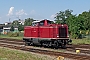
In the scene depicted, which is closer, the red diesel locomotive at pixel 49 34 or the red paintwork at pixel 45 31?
the red diesel locomotive at pixel 49 34

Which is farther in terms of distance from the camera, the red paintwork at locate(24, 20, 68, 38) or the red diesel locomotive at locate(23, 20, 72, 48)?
the red paintwork at locate(24, 20, 68, 38)

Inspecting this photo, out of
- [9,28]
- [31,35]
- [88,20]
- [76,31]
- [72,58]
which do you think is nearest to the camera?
[72,58]

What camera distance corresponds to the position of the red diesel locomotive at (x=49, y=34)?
90.2 ft

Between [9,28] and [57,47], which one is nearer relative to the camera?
[57,47]

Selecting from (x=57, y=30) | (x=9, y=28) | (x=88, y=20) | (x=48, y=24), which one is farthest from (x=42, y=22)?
(x=9, y=28)

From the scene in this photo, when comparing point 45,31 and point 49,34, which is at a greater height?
point 45,31

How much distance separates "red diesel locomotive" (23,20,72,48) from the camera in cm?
2748

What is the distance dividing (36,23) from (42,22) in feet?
2.51

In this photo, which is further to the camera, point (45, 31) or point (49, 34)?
point (45, 31)

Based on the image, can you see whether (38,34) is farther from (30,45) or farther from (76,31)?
(76,31)

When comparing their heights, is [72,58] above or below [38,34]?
below

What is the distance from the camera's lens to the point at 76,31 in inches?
2228

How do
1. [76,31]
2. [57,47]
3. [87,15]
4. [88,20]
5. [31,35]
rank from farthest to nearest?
[87,15] → [88,20] → [76,31] → [31,35] → [57,47]

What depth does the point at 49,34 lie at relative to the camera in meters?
28.3
